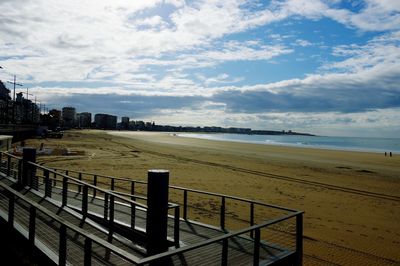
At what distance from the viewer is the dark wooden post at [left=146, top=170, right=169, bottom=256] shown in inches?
259

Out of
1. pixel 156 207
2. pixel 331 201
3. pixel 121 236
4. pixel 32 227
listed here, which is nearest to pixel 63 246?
pixel 32 227

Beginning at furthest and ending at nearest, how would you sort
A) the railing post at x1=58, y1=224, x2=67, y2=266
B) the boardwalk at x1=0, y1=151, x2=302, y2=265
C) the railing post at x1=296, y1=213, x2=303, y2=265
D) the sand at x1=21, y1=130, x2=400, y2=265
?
1. the sand at x1=21, y1=130, x2=400, y2=265
2. the railing post at x1=296, y1=213, x2=303, y2=265
3. the boardwalk at x1=0, y1=151, x2=302, y2=265
4. the railing post at x1=58, y1=224, x2=67, y2=266

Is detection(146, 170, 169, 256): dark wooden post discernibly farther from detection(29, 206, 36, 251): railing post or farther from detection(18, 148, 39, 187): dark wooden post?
detection(18, 148, 39, 187): dark wooden post

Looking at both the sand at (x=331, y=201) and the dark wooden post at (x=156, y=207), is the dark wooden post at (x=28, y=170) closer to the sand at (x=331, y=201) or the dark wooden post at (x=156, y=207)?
the dark wooden post at (x=156, y=207)

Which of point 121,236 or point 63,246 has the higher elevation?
point 63,246

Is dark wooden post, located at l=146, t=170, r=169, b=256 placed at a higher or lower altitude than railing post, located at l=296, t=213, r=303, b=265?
higher

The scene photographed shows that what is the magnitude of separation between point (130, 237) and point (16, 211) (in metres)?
2.82

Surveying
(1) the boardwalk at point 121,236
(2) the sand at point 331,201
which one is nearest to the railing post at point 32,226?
(1) the boardwalk at point 121,236

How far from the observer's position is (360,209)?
15.9m

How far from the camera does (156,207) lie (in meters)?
6.57

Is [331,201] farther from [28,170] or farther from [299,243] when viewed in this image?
[28,170]

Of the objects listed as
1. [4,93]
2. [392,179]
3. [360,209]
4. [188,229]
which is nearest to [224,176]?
[360,209]

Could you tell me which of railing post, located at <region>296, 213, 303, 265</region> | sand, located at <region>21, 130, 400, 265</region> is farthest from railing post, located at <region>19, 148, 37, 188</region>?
sand, located at <region>21, 130, 400, 265</region>

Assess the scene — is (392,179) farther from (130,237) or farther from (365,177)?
(130,237)
